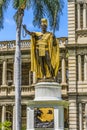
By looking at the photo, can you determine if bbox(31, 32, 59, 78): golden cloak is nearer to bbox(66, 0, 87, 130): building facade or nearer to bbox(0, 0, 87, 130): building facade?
bbox(0, 0, 87, 130): building facade

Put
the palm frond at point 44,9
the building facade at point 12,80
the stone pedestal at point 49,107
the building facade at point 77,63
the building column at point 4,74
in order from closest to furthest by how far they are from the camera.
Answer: the stone pedestal at point 49,107 → the palm frond at point 44,9 → the building facade at point 77,63 → the building facade at point 12,80 → the building column at point 4,74

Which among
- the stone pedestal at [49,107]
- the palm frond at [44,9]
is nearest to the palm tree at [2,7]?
the palm frond at [44,9]

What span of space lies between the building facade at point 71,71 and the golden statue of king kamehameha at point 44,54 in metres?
20.1

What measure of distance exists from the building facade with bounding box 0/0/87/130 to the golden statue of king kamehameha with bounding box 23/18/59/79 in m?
20.1

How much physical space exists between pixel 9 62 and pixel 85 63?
7.30 metres

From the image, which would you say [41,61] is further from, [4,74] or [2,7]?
[4,74]

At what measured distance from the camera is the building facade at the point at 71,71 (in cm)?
4069

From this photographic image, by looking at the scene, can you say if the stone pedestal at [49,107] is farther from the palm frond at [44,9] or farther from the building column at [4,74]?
the building column at [4,74]

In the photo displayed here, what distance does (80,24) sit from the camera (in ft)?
137

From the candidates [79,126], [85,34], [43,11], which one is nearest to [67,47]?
[85,34]

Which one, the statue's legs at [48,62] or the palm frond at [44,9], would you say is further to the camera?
the palm frond at [44,9]

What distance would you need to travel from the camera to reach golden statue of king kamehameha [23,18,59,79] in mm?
18969

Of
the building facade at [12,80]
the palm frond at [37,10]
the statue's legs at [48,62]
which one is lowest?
the building facade at [12,80]

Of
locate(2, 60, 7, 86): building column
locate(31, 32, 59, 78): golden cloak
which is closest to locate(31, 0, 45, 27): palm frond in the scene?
locate(31, 32, 59, 78): golden cloak
